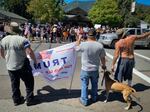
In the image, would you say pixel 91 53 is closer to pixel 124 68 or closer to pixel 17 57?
pixel 124 68

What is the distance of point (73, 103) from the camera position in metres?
7.81

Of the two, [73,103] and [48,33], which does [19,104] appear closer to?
[73,103]

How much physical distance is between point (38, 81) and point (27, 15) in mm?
83637

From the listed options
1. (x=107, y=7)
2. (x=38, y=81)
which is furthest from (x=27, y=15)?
(x=38, y=81)

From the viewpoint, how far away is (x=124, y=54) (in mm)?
8555

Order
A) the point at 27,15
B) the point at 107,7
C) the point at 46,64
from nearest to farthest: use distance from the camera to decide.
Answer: the point at 46,64 → the point at 107,7 → the point at 27,15

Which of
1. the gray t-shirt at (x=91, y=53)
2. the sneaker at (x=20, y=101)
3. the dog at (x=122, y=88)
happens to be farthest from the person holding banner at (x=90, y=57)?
the sneaker at (x=20, y=101)

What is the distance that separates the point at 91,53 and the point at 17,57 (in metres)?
1.63

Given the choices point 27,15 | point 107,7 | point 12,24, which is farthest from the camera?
point 27,15

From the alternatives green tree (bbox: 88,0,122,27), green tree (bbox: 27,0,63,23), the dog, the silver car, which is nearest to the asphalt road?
the dog

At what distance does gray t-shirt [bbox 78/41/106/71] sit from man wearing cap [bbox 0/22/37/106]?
44.8 inches

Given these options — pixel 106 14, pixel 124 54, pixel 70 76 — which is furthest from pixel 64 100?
pixel 106 14

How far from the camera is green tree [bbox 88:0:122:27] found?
75125 mm

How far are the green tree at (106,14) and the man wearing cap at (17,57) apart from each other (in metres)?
67.8
